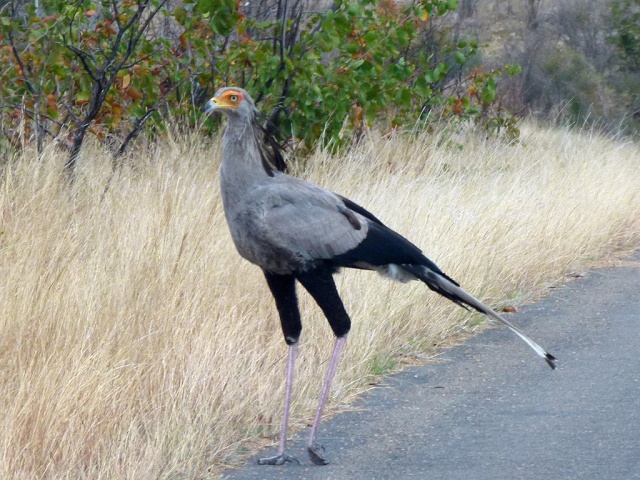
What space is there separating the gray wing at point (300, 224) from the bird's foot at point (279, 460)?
0.73m

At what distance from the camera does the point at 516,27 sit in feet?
128

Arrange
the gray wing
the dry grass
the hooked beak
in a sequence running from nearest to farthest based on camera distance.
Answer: the dry grass → the gray wing → the hooked beak

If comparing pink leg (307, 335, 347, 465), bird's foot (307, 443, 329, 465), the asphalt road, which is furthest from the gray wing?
the asphalt road

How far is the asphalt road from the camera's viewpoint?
422 cm

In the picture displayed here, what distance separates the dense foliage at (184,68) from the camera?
7613 mm

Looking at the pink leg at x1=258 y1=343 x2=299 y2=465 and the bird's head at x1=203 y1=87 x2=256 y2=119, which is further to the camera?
the bird's head at x1=203 y1=87 x2=256 y2=119

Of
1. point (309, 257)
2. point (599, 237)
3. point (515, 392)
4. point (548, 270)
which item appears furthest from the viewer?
point (599, 237)

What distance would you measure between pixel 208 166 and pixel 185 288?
2.21m

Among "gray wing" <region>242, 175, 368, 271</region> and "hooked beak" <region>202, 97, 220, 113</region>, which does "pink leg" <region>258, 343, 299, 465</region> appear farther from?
"hooked beak" <region>202, 97, 220, 113</region>

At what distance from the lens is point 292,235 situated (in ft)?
13.9

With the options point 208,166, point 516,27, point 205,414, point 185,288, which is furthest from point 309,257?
point 516,27

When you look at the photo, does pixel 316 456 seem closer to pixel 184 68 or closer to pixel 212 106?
pixel 212 106

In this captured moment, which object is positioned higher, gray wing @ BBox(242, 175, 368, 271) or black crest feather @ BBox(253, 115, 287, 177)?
black crest feather @ BBox(253, 115, 287, 177)

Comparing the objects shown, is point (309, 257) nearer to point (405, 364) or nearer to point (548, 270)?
point (405, 364)
